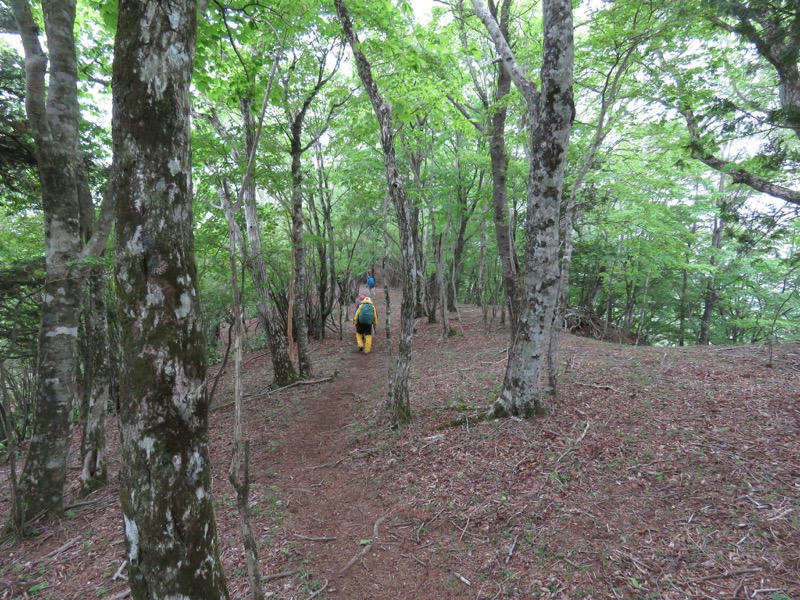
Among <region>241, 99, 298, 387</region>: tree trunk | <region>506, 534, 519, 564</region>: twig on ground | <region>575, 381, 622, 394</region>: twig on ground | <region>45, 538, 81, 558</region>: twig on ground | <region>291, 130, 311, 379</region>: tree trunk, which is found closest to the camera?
<region>506, 534, 519, 564</region>: twig on ground

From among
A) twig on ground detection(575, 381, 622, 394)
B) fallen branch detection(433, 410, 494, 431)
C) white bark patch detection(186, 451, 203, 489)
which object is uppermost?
white bark patch detection(186, 451, 203, 489)

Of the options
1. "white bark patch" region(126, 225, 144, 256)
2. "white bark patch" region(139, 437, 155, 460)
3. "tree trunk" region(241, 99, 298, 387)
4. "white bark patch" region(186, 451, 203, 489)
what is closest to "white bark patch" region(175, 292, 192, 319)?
"white bark patch" region(126, 225, 144, 256)

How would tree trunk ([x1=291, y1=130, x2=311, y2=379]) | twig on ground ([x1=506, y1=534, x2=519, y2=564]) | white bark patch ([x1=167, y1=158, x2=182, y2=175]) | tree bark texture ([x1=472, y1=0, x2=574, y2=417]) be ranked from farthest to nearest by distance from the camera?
tree trunk ([x1=291, y1=130, x2=311, y2=379]) → tree bark texture ([x1=472, y1=0, x2=574, y2=417]) → twig on ground ([x1=506, y1=534, x2=519, y2=564]) → white bark patch ([x1=167, y1=158, x2=182, y2=175])

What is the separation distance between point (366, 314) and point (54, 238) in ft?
28.6

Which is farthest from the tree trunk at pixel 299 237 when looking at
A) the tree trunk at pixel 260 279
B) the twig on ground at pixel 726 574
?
the twig on ground at pixel 726 574

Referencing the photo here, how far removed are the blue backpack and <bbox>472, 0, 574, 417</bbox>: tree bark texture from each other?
24.3 ft

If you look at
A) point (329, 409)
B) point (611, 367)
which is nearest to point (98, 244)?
point (329, 409)

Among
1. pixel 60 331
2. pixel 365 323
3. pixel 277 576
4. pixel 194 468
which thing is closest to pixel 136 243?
pixel 194 468

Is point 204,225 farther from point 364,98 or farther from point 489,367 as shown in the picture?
point 489,367

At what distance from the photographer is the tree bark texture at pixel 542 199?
15.3 feet

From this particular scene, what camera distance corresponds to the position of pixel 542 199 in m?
4.95

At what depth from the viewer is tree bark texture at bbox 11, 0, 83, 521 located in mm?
4219

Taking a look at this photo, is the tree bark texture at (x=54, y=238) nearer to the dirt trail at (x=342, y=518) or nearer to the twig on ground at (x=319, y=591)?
the dirt trail at (x=342, y=518)

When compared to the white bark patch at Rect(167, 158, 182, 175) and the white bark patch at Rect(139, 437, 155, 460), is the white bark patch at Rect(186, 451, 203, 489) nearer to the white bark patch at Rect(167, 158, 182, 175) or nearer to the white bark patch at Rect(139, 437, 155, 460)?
the white bark patch at Rect(139, 437, 155, 460)
